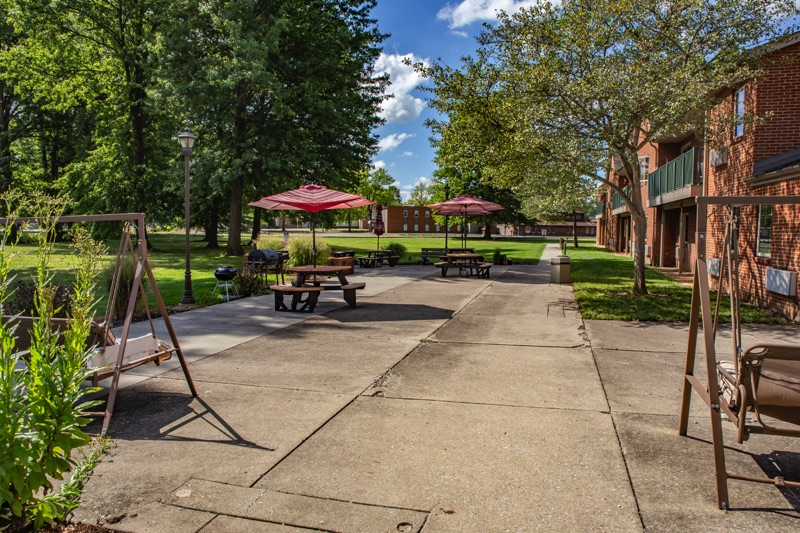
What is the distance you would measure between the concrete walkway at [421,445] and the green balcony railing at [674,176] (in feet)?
37.3

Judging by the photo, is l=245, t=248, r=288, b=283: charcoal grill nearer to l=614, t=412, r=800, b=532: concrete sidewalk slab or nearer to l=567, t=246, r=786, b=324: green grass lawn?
l=567, t=246, r=786, b=324: green grass lawn

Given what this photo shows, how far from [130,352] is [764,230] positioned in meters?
13.3

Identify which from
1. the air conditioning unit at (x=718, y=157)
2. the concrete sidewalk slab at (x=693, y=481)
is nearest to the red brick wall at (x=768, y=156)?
the air conditioning unit at (x=718, y=157)

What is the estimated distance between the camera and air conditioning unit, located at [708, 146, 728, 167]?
576 inches

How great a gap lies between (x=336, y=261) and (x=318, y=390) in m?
13.6

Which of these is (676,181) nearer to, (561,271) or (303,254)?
(561,271)

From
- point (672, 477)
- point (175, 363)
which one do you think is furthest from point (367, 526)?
point (175, 363)

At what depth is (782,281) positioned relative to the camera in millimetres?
10953

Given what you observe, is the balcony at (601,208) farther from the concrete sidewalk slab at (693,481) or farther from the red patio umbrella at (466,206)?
the concrete sidewalk slab at (693,481)

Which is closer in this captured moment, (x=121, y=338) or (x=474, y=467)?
(x=474, y=467)

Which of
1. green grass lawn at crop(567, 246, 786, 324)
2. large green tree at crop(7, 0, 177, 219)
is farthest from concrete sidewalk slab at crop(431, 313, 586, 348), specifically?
large green tree at crop(7, 0, 177, 219)

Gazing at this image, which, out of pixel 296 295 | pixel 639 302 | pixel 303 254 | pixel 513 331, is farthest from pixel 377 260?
pixel 513 331

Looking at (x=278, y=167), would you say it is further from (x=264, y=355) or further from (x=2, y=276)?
(x=2, y=276)

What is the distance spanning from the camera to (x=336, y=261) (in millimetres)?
19203
